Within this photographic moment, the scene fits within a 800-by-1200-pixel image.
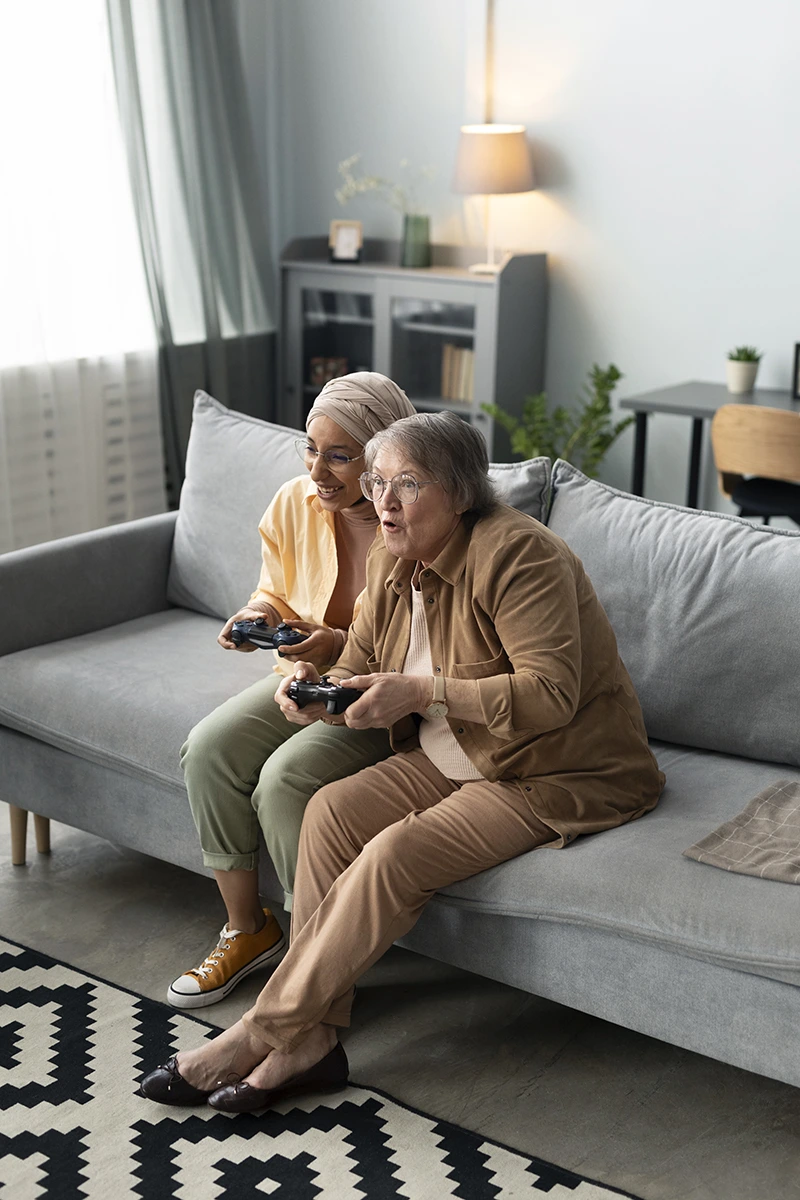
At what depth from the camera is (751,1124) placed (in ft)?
6.25

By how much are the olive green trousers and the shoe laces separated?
0.43 feet

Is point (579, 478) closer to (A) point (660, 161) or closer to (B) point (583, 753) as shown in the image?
(B) point (583, 753)

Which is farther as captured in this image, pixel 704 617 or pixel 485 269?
pixel 485 269

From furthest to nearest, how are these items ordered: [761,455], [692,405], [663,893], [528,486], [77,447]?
[77,447]
[692,405]
[761,455]
[528,486]
[663,893]

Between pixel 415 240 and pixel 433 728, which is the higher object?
pixel 415 240

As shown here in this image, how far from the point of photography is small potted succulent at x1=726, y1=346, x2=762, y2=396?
13.1 ft

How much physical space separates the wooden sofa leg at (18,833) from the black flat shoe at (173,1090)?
0.86 metres

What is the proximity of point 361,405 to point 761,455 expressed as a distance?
1724 millimetres

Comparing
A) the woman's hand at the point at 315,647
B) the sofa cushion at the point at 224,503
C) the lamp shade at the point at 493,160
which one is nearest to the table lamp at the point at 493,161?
the lamp shade at the point at 493,160

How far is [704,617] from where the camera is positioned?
221cm

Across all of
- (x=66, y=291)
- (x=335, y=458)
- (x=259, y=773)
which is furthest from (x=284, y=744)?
(x=66, y=291)

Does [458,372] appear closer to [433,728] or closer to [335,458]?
[335,458]

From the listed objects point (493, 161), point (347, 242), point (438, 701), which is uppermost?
point (493, 161)

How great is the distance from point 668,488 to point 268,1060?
2956 millimetres
